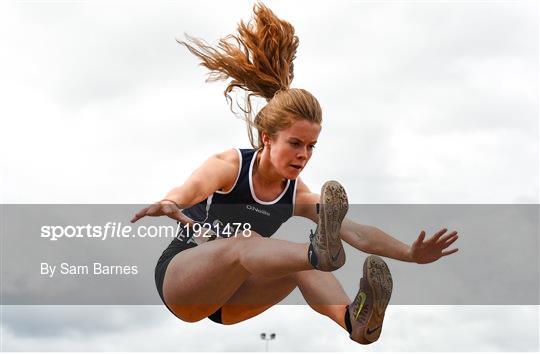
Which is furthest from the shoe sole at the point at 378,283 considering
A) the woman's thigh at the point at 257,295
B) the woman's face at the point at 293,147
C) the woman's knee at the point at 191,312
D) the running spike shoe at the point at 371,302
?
the woman's knee at the point at 191,312

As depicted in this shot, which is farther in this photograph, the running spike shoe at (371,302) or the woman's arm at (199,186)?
the running spike shoe at (371,302)

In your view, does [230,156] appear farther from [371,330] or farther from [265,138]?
[371,330]

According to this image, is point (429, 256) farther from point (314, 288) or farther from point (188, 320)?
point (188, 320)

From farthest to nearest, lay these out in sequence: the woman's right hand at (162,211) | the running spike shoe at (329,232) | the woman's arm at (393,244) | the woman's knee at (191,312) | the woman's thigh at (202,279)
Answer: the woman's knee at (191,312) < the woman's arm at (393,244) < the woman's thigh at (202,279) < the running spike shoe at (329,232) < the woman's right hand at (162,211)

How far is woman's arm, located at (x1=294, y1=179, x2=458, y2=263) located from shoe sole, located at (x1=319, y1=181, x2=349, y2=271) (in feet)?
3.35

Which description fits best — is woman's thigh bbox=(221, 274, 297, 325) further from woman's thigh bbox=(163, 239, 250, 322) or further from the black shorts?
the black shorts

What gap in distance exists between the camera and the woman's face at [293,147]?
25.2 ft

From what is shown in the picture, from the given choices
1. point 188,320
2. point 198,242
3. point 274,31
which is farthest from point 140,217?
point 274,31

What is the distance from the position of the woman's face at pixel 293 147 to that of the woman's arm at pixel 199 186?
1.52ft

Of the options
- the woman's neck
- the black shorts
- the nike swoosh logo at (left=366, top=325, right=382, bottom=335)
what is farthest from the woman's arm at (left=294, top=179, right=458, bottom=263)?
the black shorts

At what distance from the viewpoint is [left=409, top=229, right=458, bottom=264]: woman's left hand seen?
7.77 metres

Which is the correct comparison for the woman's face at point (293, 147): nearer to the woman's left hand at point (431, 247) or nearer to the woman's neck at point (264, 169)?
the woman's neck at point (264, 169)

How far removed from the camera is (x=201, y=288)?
7.88m

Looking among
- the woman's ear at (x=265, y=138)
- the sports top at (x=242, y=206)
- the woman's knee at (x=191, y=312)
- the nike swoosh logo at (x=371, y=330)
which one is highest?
the woman's ear at (x=265, y=138)
